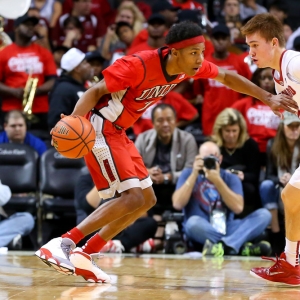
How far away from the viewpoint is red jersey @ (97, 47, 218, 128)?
5.36 meters

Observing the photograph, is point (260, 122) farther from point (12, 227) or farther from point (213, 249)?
point (12, 227)

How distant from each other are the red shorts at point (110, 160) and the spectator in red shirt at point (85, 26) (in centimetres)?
622

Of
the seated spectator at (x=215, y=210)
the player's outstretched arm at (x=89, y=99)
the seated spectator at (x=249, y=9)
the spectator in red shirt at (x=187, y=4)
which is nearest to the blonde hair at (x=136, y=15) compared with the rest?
the spectator in red shirt at (x=187, y=4)

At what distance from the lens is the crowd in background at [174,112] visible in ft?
26.3

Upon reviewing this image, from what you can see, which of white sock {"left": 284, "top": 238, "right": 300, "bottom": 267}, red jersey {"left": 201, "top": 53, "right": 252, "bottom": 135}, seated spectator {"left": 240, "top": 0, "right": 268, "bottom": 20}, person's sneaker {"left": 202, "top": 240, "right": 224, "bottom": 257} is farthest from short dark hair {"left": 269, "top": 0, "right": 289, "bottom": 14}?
white sock {"left": 284, "top": 238, "right": 300, "bottom": 267}

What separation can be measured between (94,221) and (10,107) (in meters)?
4.93

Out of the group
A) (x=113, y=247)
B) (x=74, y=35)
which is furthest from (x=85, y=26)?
(x=113, y=247)

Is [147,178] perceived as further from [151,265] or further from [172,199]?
[172,199]

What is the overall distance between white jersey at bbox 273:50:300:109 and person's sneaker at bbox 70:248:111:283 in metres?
1.94

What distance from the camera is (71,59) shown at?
31.0 feet

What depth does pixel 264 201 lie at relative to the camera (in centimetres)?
828

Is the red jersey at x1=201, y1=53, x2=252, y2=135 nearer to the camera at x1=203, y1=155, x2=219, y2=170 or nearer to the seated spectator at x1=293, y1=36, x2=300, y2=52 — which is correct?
the seated spectator at x1=293, y1=36, x2=300, y2=52

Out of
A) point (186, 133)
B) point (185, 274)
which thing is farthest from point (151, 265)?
point (186, 133)

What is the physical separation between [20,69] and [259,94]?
5077 mm
